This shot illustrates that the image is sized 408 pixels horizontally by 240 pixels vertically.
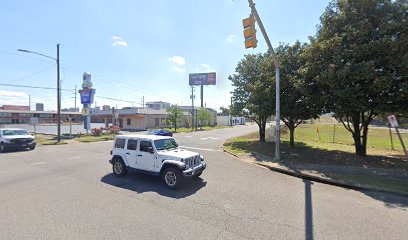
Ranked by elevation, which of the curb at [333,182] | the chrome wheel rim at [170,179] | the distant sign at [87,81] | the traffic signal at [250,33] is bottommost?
the curb at [333,182]

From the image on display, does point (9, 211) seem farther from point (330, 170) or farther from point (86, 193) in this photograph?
point (330, 170)

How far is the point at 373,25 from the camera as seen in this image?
1005 cm

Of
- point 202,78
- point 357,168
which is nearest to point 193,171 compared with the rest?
point 357,168

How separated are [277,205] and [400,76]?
801 cm

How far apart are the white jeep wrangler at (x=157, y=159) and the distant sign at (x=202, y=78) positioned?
53.0 m

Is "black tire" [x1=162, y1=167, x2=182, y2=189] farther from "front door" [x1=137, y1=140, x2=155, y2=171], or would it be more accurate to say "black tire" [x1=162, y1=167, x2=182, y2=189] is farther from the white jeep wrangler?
"front door" [x1=137, y1=140, x2=155, y2=171]

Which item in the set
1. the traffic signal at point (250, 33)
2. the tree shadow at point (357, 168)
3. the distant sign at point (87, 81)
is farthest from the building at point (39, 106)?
the traffic signal at point (250, 33)

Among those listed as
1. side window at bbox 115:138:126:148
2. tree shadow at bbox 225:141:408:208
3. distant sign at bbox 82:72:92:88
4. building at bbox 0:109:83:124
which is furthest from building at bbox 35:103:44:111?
tree shadow at bbox 225:141:408:208

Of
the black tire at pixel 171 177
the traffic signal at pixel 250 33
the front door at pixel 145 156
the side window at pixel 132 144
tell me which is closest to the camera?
the black tire at pixel 171 177

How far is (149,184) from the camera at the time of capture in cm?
Answer: 740

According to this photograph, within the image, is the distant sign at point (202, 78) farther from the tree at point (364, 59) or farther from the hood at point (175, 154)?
the hood at point (175, 154)

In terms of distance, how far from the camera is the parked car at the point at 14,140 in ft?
49.0

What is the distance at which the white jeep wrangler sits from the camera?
693 centimetres

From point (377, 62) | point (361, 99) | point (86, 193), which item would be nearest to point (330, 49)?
point (377, 62)
